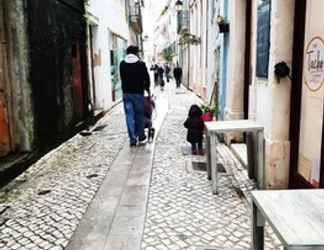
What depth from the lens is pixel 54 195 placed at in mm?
4512

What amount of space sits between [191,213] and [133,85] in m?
3.46

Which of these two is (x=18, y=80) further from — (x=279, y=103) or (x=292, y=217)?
(x=292, y=217)

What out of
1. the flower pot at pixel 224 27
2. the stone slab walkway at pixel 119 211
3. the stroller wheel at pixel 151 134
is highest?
the flower pot at pixel 224 27

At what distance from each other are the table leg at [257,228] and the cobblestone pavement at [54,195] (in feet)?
5.66

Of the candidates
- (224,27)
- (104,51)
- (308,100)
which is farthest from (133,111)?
(104,51)

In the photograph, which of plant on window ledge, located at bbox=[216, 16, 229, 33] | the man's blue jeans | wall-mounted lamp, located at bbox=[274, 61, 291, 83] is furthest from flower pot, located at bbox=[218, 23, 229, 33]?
wall-mounted lamp, located at bbox=[274, 61, 291, 83]

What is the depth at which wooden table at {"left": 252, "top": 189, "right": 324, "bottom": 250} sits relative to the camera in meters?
1.57

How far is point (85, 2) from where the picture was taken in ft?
31.0

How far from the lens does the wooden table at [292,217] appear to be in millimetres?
1569

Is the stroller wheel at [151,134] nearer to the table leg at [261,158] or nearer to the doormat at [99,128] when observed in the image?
the doormat at [99,128]

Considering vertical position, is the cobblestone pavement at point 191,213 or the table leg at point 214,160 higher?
the table leg at point 214,160

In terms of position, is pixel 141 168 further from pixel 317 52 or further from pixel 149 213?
pixel 317 52

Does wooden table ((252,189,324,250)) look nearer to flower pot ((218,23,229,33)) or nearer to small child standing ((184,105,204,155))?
small child standing ((184,105,204,155))

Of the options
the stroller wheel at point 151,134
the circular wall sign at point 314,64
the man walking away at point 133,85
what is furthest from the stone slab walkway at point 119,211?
the circular wall sign at point 314,64
